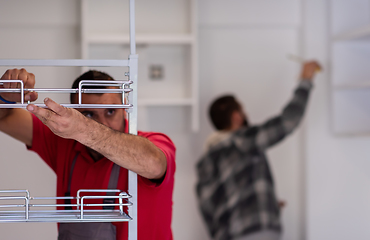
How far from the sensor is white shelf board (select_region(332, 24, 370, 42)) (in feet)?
6.14

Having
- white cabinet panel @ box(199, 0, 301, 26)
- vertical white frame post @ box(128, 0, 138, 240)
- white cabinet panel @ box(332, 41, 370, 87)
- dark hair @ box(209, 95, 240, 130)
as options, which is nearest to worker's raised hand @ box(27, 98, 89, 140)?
vertical white frame post @ box(128, 0, 138, 240)

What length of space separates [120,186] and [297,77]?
1.84m

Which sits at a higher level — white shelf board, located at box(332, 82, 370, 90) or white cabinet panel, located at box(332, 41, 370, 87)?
white cabinet panel, located at box(332, 41, 370, 87)

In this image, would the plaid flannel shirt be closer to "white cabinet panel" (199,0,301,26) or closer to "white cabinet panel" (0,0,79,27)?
"white cabinet panel" (199,0,301,26)

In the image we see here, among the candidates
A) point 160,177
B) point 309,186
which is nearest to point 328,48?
point 309,186

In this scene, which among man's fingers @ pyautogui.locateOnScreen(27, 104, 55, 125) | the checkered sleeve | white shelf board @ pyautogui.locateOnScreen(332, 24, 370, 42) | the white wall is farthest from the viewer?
the white wall

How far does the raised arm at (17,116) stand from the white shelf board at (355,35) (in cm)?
165

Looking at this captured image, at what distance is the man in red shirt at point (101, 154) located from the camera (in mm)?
669

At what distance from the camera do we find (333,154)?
7.65 feet

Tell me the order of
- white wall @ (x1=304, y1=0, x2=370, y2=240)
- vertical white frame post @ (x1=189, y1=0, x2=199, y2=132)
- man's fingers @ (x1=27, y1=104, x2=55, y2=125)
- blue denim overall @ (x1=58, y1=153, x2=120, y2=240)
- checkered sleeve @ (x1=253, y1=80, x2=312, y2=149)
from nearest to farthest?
1. man's fingers @ (x1=27, y1=104, x2=55, y2=125)
2. blue denim overall @ (x1=58, y1=153, x2=120, y2=240)
3. checkered sleeve @ (x1=253, y1=80, x2=312, y2=149)
4. vertical white frame post @ (x1=189, y1=0, x2=199, y2=132)
5. white wall @ (x1=304, y1=0, x2=370, y2=240)

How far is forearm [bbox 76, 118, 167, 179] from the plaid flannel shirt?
123 cm

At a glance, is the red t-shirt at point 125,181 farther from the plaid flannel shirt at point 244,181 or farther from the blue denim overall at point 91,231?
the plaid flannel shirt at point 244,181

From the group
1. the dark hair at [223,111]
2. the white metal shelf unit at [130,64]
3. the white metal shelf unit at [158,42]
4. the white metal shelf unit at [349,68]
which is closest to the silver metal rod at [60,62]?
the white metal shelf unit at [130,64]

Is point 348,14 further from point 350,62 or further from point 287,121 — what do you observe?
point 287,121
